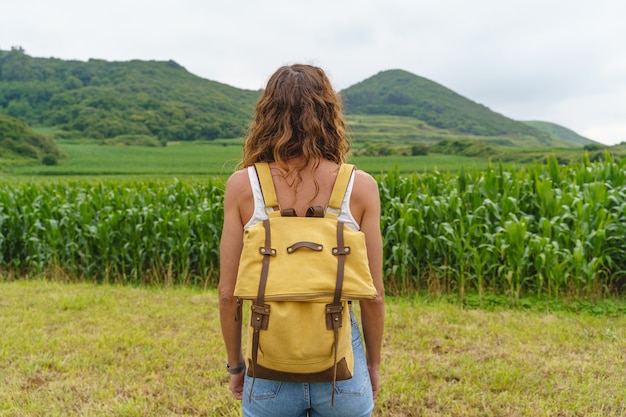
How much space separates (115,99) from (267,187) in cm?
8964

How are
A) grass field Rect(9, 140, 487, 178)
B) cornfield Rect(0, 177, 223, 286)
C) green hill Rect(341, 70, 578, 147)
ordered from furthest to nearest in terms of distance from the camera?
green hill Rect(341, 70, 578, 147) → grass field Rect(9, 140, 487, 178) → cornfield Rect(0, 177, 223, 286)

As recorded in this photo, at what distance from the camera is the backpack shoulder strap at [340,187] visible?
1.75 metres

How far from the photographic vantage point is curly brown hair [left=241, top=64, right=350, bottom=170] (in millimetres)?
1791

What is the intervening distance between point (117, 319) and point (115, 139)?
236ft

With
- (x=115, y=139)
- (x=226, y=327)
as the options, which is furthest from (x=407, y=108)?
(x=226, y=327)

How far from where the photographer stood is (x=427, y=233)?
7.58 meters

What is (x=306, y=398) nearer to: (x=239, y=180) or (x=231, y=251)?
(x=231, y=251)

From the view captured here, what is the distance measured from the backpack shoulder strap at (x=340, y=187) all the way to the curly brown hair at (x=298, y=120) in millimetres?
95

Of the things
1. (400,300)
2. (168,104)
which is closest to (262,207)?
(400,300)

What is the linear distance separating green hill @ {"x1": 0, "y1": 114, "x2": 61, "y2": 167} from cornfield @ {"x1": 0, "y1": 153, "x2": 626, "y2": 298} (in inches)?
1995

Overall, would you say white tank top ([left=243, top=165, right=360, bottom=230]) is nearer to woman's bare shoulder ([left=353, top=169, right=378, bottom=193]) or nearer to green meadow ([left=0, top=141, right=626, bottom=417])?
woman's bare shoulder ([left=353, top=169, right=378, bottom=193])

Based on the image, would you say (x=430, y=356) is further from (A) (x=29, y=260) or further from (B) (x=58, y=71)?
(B) (x=58, y=71)

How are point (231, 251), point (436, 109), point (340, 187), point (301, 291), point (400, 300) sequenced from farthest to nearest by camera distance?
point (436, 109), point (400, 300), point (231, 251), point (340, 187), point (301, 291)

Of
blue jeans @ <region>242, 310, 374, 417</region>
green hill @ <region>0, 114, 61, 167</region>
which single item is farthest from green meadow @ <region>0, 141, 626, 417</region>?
green hill @ <region>0, 114, 61, 167</region>
